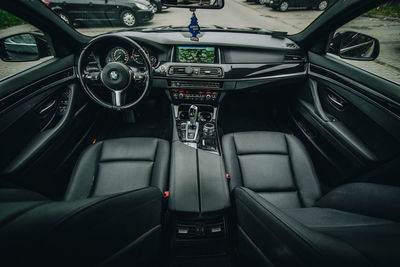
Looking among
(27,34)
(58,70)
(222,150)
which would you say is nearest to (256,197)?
(222,150)

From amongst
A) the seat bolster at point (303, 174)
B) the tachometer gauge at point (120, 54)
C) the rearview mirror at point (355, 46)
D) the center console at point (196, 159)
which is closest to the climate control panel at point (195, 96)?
the center console at point (196, 159)

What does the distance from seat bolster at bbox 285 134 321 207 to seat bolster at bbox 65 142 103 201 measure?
180 centimetres

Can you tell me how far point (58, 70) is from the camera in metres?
2.10

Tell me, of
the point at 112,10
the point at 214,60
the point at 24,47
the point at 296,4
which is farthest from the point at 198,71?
the point at 296,4

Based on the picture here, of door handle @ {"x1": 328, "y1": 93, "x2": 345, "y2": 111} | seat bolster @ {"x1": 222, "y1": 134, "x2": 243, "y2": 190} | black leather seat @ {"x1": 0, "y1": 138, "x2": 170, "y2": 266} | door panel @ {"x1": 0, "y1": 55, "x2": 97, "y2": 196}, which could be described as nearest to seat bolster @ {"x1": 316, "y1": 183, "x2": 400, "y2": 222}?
seat bolster @ {"x1": 222, "y1": 134, "x2": 243, "y2": 190}

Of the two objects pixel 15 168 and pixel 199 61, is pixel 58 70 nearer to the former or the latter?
pixel 15 168

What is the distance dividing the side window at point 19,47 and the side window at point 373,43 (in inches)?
115

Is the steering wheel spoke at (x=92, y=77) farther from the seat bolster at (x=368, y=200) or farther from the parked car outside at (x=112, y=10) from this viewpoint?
the parked car outside at (x=112, y=10)

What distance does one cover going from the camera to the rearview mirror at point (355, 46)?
1.88 m

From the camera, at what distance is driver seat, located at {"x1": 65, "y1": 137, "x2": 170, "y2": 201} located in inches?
69.1

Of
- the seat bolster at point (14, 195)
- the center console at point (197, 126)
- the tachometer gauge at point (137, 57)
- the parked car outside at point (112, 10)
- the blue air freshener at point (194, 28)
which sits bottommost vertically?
the seat bolster at point (14, 195)

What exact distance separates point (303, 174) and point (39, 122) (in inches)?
93.9

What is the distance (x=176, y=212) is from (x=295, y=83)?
2105 mm

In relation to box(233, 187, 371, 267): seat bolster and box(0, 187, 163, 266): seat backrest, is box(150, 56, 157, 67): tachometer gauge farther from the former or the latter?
box(233, 187, 371, 267): seat bolster
